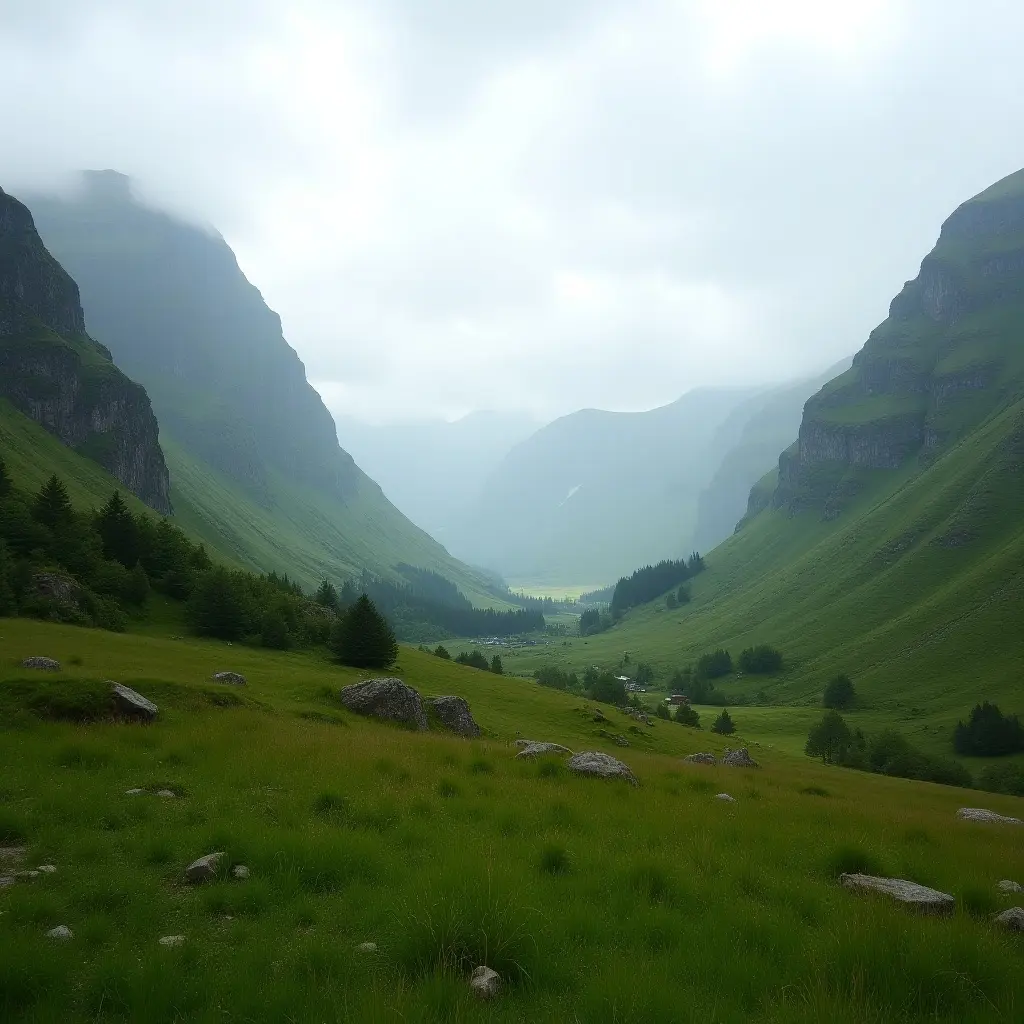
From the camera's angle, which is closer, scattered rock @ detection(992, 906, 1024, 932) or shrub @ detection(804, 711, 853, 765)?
scattered rock @ detection(992, 906, 1024, 932)

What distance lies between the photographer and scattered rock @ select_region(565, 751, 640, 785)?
19.1 metres

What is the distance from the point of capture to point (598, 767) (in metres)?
19.5

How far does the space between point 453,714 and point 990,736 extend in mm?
126306

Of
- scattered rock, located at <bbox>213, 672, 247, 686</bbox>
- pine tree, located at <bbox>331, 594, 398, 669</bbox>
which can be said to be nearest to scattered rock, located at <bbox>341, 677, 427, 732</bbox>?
scattered rock, located at <bbox>213, 672, 247, 686</bbox>

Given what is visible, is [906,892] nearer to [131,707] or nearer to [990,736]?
[131,707]

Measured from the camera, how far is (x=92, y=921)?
7.42m

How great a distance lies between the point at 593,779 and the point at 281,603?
53.2 metres

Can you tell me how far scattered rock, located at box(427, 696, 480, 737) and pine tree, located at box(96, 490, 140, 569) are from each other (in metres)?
44.0

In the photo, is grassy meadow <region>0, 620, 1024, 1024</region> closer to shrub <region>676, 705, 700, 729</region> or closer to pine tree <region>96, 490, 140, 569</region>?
pine tree <region>96, 490, 140, 569</region>

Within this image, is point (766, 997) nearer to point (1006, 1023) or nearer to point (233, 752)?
point (1006, 1023)

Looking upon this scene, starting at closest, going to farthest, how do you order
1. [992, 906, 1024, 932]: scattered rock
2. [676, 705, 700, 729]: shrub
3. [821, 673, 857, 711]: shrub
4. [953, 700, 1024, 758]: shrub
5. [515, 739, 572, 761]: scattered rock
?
[992, 906, 1024, 932]: scattered rock < [515, 739, 572, 761]: scattered rock < [676, 705, 700, 729]: shrub < [953, 700, 1024, 758]: shrub < [821, 673, 857, 711]: shrub

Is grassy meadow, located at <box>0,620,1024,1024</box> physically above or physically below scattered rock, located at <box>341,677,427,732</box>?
above

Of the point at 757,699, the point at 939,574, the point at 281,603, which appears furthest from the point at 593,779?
the point at 939,574

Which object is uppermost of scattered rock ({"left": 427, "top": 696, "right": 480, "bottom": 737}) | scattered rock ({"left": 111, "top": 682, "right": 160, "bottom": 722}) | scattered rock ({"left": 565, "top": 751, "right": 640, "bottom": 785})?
scattered rock ({"left": 565, "top": 751, "right": 640, "bottom": 785})
